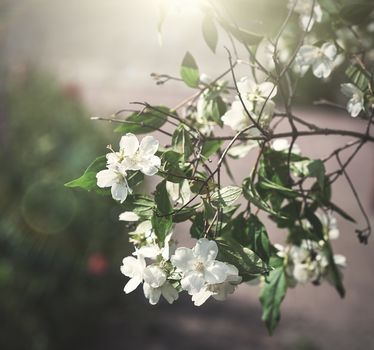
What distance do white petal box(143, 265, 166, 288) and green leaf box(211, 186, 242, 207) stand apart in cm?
12

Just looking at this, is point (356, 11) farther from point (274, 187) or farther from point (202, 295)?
point (202, 295)

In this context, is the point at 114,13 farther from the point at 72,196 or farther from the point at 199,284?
the point at 199,284

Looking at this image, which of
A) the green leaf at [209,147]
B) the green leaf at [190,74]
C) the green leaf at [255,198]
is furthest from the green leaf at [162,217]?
the green leaf at [190,74]

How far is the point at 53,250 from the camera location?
3.16m

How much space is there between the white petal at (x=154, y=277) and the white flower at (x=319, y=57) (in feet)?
1.55

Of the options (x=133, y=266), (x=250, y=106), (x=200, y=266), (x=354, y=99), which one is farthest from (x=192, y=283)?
(x=354, y=99)

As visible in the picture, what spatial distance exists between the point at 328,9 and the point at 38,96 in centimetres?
405

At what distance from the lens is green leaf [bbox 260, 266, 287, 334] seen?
1058 millimetres

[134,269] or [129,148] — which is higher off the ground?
[129,148]

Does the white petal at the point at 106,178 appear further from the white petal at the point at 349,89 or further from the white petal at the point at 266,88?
the white petal at the point at 349,89

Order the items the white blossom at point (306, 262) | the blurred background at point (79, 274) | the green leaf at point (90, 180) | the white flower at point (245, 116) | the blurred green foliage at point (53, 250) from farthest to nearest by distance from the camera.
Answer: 1. the blurred background at point (79, 274)
2. the blurred green foliage at point (53, 250)
3. the white blossom at point (306, 262)
4. the white flower at point (245, 116)
5. the green leaf at point (90, 180)

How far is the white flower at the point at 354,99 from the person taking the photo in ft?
3.24

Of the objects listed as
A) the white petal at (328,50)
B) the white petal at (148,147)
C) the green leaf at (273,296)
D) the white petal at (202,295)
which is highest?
the white petal at (328,50)

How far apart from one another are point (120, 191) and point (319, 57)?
468mm
